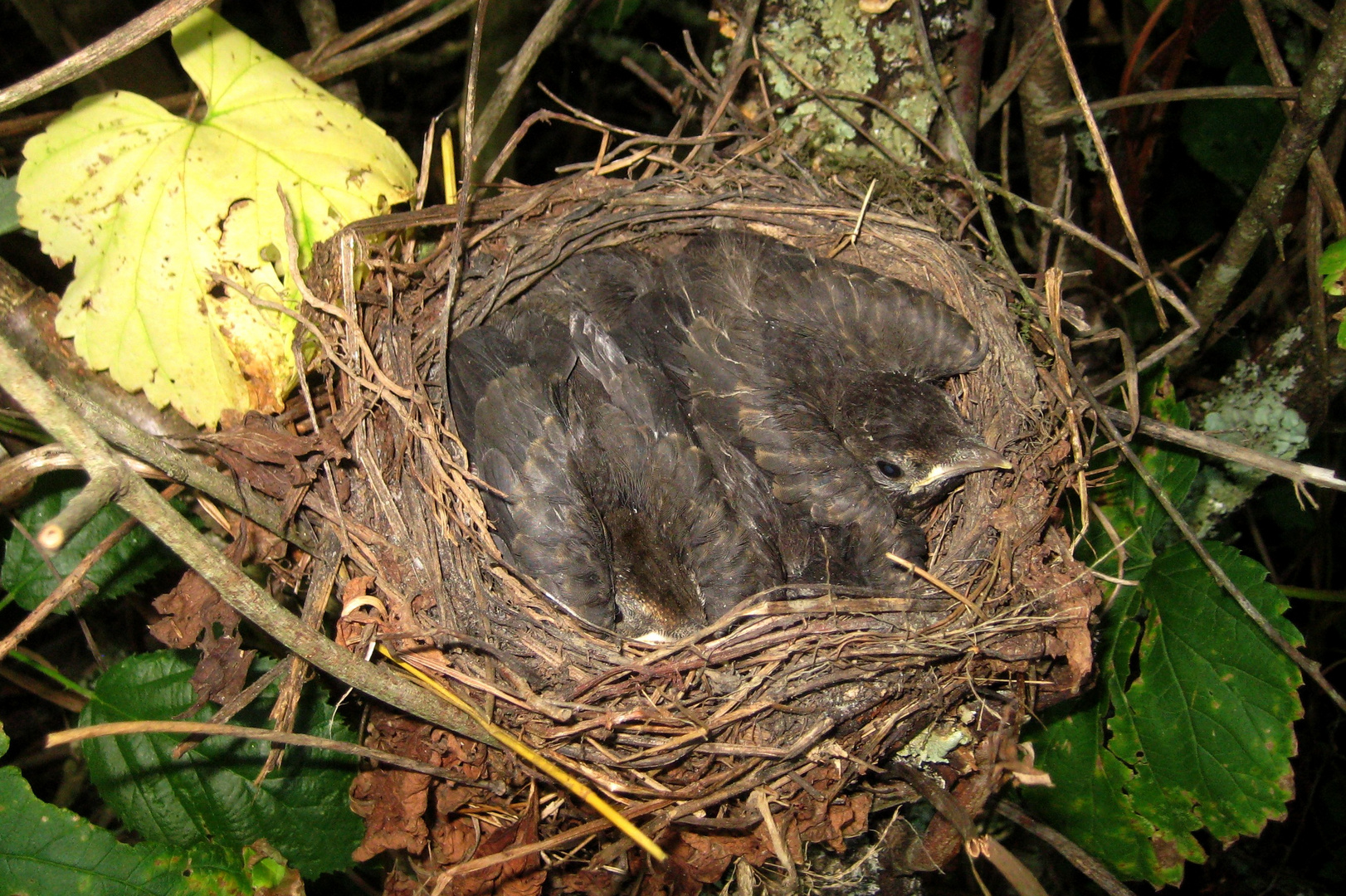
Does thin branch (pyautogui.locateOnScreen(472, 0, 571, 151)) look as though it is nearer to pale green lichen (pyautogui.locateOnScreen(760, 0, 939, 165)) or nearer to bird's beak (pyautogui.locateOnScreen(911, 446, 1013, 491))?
pale green lichen (pyautogui.locateOnScreen(760, 0, 939, 165))

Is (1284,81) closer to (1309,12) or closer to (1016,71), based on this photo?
(1309,12)

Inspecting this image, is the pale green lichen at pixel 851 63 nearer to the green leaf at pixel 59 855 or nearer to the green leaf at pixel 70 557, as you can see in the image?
the green leaf at pixel 70 557

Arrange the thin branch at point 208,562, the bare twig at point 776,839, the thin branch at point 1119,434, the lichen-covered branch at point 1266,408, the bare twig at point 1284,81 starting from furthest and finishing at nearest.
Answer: the lichen-covered branch at point 1266,408, the bare twig at point 1284,81, the thin branch at point 1119,434, the bare twig at point 776,839, the thin branch at point 208,562

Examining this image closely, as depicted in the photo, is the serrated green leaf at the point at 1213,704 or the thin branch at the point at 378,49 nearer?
the serrated green leaf at the point at 1213,704

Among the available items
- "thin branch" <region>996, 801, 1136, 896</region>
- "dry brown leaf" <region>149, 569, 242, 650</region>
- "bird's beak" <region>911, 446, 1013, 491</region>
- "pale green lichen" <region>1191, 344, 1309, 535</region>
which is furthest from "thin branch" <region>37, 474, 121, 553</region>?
"pale green lichen" <region>1191, 344, 1309, 535</region>

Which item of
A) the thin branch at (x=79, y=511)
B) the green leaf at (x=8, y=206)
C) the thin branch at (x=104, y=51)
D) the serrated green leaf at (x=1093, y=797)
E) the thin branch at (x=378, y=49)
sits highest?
the thin branch at (x=104, y=51)

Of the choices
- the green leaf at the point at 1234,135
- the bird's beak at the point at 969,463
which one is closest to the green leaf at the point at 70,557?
the bird's beak at the point at 969,463
